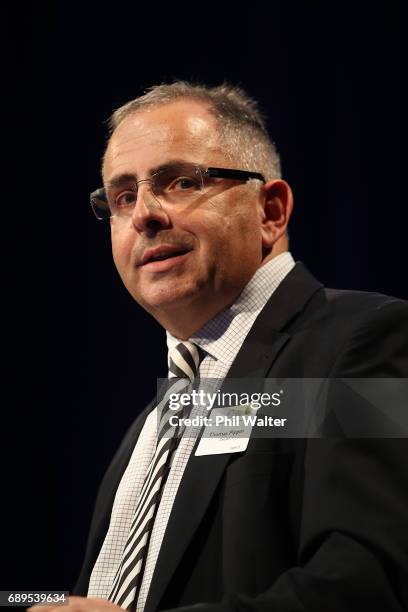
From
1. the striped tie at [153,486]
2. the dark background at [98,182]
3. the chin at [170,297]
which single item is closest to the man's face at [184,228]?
the chin at [170,297]

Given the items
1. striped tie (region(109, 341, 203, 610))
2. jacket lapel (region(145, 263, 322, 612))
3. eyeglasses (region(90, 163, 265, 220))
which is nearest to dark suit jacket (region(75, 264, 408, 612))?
jacket lapel (region(145, 263, 322, 612))

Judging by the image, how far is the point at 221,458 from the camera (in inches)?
66.6

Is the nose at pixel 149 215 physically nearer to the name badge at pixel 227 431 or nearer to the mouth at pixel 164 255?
the mouth at pixel 164 255

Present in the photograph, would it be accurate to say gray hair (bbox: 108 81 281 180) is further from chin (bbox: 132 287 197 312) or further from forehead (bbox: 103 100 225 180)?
chin (bbox: 132 287 197 312)

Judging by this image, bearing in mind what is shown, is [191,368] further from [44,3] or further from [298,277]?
[44,3]

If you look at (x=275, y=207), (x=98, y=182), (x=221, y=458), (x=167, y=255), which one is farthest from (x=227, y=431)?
(x=98, y=182)

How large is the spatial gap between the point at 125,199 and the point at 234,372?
66 cm

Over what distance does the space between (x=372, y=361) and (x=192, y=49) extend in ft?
6.80

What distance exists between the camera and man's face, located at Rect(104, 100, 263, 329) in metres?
2.07

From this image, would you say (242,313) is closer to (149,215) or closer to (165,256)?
(165,256)

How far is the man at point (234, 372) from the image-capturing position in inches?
54.6

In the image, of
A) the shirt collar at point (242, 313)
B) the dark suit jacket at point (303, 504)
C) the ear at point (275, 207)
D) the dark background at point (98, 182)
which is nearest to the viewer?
the dark suit jacket at point (303, 504)

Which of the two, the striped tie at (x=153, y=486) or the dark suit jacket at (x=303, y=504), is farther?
the striped tie at (x=153, y=486)

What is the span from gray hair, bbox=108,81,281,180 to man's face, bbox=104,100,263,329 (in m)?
0.04
